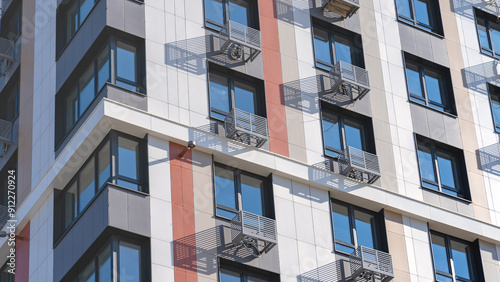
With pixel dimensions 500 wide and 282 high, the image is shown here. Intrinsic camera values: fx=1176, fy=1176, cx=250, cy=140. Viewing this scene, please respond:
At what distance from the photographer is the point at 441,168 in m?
53.4

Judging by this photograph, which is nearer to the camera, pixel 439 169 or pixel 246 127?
pixel 246 127

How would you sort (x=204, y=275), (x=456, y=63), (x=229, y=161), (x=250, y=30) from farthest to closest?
(x=456, y=63), (x=250, y=30), (x=229, y=161), (x=204, y=275)

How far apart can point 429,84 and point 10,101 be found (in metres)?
20.4

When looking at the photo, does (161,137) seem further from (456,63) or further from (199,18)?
(456,63)

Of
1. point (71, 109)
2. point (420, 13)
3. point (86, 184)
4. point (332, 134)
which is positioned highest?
A: point (420, 13)

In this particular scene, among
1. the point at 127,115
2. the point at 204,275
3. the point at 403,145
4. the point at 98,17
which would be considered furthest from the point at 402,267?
the point at 98,17

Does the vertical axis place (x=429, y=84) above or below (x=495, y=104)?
above

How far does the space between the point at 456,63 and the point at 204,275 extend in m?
19.2

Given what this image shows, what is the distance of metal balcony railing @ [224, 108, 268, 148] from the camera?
47531 millimetres

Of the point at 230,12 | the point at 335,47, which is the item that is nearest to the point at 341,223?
the point at 335,47

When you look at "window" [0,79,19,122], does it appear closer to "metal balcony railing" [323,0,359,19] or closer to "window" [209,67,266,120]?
"window" [209,67,266,120]

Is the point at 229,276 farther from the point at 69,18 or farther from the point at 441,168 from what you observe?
the point at 69,18

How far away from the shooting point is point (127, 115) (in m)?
45.8

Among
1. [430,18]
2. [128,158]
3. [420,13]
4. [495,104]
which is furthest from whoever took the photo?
[430,18]
